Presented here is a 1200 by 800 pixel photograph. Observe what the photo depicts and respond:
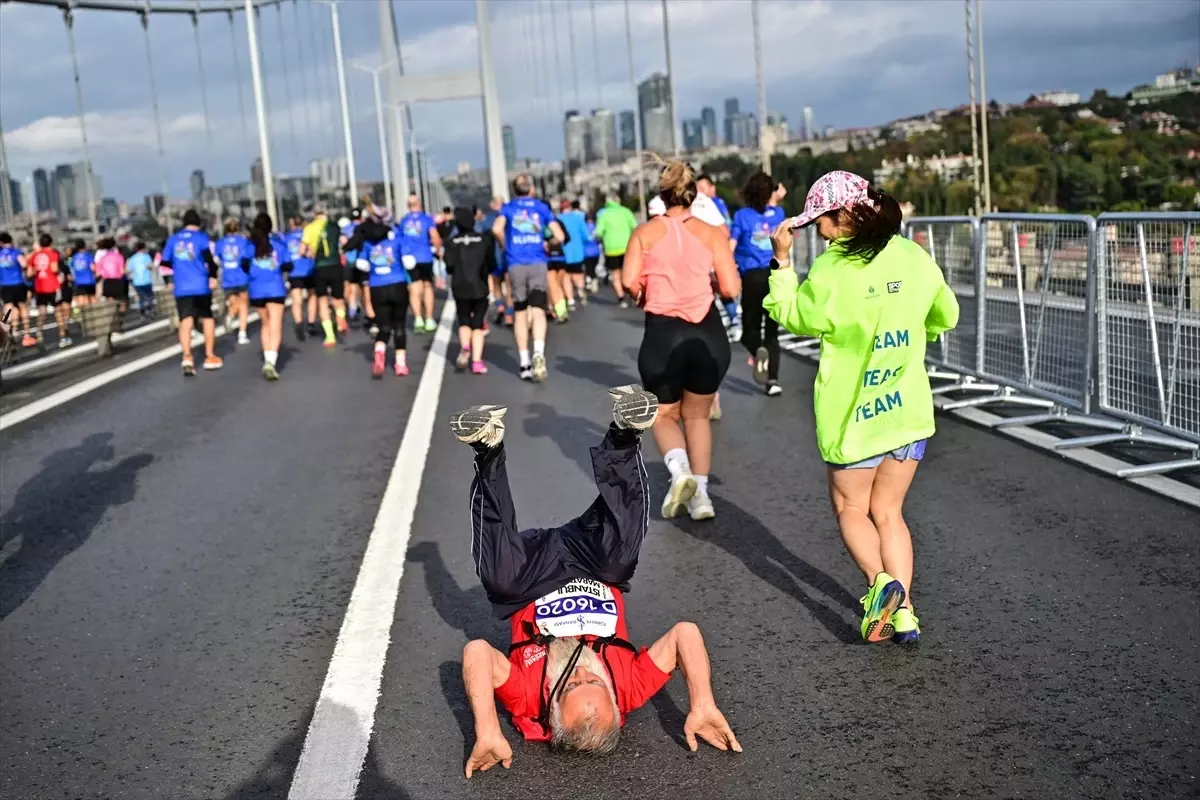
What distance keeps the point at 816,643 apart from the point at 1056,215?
5286mm

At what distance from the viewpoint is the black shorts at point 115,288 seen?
91.4 ft

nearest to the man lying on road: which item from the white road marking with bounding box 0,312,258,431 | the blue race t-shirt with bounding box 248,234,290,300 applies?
the white road marking with bounding box 0,312,258,431

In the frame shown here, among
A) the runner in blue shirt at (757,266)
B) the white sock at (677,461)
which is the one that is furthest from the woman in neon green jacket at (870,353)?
the runner in blue shirt at (757,266)

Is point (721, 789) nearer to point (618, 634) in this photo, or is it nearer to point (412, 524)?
point (618, 634)

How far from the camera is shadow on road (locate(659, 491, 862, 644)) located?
523cm

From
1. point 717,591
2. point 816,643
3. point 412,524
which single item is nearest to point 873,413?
point 816,643

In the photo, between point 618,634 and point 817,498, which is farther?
point 817,498

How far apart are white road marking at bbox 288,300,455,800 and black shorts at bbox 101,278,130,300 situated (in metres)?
21.2

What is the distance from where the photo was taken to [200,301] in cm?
1666

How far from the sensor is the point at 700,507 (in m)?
6.99

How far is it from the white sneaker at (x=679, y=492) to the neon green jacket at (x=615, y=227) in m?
16.6

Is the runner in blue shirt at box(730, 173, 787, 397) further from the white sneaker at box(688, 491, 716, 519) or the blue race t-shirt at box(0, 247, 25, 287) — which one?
the blue race t-shirt at box(0, 247, 25, 287)

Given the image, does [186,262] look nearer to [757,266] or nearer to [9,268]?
[757,266]

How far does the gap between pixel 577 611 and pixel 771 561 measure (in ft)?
6.96
